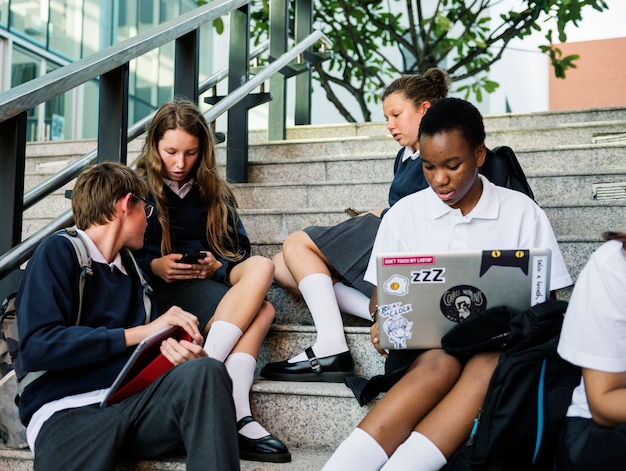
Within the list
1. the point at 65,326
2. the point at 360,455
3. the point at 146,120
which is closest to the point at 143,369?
the point at 65,326

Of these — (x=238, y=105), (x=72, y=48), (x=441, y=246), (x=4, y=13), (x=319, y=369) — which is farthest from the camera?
(x=72, y=48)

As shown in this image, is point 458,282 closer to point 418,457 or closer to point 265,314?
point 418,457

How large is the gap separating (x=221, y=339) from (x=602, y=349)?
3.54 ft

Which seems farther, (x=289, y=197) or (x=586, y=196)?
(x=289, y=197)

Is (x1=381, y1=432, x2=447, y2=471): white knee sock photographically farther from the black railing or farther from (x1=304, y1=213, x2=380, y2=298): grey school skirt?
the black railing

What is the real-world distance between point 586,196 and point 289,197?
128 centimetres

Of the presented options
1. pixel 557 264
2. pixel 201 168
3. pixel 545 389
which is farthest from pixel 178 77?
pixel 545 389

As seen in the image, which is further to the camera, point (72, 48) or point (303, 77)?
point (72, 48)

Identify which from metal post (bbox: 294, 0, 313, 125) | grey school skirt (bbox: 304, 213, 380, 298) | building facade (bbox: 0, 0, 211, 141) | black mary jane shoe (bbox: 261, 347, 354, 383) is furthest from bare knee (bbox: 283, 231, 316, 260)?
→ building facade (bbox: 0, 0, 211, 141)

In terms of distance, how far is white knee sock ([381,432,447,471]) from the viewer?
5.45 ft

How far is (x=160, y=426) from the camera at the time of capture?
70.7 inches

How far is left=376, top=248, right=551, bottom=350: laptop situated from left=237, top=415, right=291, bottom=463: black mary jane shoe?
1.55ft

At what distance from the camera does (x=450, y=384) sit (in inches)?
70.9

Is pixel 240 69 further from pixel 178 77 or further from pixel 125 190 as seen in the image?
Answer: pixel 125 190
